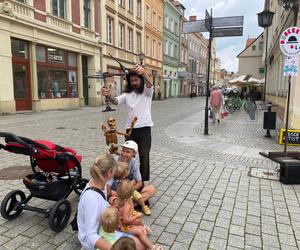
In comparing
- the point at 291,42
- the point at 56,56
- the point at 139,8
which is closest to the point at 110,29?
the point at 56,56

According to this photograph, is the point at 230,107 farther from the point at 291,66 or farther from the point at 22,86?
the point at 291,66

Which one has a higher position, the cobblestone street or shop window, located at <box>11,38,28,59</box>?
shop window, located at <box>11,38,28,59</box>

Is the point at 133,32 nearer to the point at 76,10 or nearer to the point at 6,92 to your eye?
the point at 76,10

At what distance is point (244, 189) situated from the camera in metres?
4.45

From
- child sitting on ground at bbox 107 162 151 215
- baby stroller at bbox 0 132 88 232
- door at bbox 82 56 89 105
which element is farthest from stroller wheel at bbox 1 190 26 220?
door at bbox 82 56 89 105

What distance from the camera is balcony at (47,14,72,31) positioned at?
52.3 ft

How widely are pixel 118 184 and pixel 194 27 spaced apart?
24.2ft

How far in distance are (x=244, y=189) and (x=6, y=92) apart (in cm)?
1250

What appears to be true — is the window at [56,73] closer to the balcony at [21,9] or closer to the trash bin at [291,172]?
the balcony at [21,9]

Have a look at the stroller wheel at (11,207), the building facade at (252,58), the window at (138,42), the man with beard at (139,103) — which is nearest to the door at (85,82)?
the window at (138,42)

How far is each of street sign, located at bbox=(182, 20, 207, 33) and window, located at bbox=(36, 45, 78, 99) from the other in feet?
33.6

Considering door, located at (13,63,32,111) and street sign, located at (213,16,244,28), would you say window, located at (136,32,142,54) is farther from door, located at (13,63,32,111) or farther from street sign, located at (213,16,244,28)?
street sign, located at (213,16,244,28)

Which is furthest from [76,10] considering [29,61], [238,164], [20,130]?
[238,164]

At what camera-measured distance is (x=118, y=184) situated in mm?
3143
